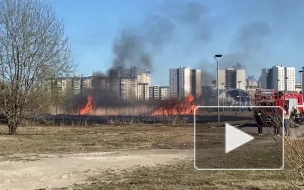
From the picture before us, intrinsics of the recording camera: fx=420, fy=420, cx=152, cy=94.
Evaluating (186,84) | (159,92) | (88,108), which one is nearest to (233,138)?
(88,108)

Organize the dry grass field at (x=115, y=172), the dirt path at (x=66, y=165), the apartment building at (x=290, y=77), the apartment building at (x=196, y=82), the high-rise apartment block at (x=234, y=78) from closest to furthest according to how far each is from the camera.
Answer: the dry grass field at (x=115, y=172) → the dirt path at (x=66, y=165) → the apartment building at (x=196, y=82) → the high-rise apartment block at (x=234, y=78) → the apartment building at (x=290, y=77)

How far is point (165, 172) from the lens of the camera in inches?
506

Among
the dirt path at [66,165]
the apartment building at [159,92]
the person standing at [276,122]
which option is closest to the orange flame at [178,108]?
the apartment building at [159,92]

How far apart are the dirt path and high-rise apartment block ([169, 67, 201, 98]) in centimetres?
3571

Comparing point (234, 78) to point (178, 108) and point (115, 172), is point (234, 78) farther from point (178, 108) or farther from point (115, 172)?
point (115, 172)

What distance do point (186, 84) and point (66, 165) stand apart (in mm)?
44268

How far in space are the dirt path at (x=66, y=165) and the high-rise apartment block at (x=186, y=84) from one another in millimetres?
35713

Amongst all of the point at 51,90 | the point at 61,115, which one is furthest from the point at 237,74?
the point at 51,90

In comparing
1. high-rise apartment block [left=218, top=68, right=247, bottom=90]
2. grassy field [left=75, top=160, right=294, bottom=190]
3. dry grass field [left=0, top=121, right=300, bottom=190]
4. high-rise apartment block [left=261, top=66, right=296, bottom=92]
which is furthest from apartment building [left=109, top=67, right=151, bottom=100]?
grassy field [left=75, top=160, right=294, bottom=190]

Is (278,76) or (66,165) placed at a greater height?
(278,76)

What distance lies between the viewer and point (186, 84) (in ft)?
190

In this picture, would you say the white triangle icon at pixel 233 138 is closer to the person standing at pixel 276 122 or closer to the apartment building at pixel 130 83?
the person standing at pixel 276 122

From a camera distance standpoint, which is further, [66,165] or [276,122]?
[66,165]

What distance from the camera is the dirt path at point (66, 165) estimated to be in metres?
11.5
